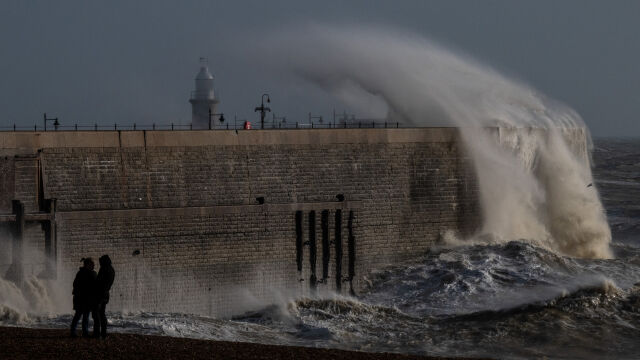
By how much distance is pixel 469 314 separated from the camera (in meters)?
25.1

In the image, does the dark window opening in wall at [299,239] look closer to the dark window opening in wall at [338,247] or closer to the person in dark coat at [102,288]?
the dark window opening in wall at [338,247]

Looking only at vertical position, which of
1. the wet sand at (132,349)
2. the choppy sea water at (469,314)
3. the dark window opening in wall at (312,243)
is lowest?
the choppy sea water at (469,314)

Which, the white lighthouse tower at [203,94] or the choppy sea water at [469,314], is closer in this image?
the choppy sea water at [469,314]

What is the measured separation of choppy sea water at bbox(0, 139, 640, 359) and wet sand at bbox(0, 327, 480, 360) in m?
4.00

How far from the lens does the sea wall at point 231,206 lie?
2478 centimetres

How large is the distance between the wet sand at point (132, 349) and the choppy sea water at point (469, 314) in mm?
3997

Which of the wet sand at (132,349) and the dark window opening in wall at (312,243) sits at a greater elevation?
the dark window opening in wall at (312,243)

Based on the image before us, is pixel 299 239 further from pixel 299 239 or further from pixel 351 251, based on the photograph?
pixel 351 251

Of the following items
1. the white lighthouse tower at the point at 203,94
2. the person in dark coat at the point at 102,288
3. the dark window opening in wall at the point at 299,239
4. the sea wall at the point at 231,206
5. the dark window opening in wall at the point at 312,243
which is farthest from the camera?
the white lighthouse tower at the point at 203,94

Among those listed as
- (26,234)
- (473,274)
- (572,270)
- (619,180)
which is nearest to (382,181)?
(473,274)

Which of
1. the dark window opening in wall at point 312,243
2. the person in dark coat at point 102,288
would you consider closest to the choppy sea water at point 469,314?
the dark window opening in wall at point 312,243

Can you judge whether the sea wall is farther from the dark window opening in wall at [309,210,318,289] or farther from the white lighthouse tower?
the white lighthouse tower

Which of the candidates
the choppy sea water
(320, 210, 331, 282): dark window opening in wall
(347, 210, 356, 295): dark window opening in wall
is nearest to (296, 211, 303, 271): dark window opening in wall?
(320, 210, 331, 282): dark window opening in wall

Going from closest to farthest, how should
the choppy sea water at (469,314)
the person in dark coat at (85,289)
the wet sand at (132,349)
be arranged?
1. the wet sand at (132,349)
2. the person in dark coat at (85,289)
3. the choppy sea water at (469,314)
